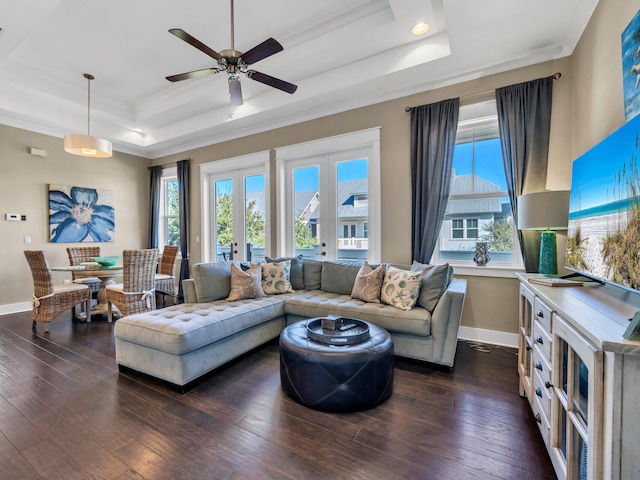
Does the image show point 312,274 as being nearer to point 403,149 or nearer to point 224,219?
point 403,149

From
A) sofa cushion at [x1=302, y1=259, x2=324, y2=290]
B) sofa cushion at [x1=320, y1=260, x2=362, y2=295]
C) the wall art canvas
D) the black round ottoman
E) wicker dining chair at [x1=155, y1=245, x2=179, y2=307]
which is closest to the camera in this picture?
the wall art canvas

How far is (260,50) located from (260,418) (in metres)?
2.75

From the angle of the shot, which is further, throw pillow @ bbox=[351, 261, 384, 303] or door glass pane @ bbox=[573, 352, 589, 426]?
throw pillow @ bbox=[351, 261, 384, 303]

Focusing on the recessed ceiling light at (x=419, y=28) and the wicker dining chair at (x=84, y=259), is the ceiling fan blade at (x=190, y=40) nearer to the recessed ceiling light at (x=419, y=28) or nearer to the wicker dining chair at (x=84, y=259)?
the recessed ceiling light at (x=419, y=28)

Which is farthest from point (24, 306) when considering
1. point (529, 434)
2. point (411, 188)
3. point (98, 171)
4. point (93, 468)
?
point (529, 434)

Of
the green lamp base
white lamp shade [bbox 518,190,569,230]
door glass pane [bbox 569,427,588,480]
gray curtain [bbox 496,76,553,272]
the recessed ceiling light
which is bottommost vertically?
door glass pane [bbox 569,427,588,480]

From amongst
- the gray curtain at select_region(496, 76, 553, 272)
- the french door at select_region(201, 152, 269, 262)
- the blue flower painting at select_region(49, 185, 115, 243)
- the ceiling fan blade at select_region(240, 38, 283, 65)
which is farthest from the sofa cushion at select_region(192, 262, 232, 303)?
the blue flower painting at select_region(49, 185, 115, 243)

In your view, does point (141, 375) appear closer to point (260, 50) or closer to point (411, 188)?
point (260, 50)

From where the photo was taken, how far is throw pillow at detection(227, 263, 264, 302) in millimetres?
3346

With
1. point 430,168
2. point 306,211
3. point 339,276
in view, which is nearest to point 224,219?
point 306,211

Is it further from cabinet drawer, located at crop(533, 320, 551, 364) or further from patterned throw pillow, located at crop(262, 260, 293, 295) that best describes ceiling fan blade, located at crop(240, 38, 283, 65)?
cabinet drawer, located at crop(533, 320, 551, 364)

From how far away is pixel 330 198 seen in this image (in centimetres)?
438

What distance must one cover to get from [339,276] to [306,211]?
1379 mm

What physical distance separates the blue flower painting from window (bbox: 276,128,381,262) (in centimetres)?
367
